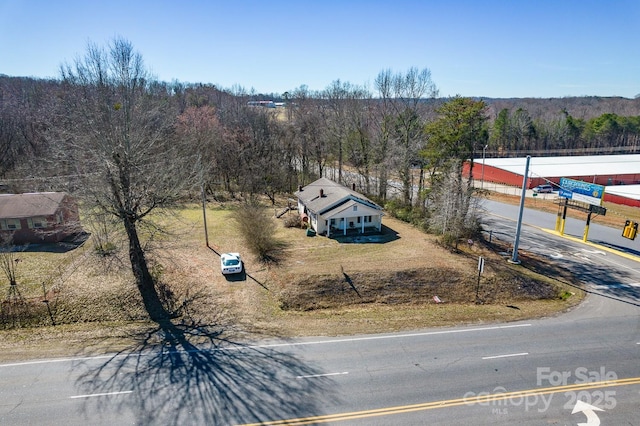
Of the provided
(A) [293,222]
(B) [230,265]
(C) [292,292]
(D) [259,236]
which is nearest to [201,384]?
(C) [292,292]

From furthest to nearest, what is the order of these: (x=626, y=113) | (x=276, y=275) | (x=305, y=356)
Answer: (x=626, y=113), (x=276, y=275), (x=305, y=356)

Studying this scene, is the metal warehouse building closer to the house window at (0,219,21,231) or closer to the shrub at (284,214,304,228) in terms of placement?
the shrub at (284,214,304,228)

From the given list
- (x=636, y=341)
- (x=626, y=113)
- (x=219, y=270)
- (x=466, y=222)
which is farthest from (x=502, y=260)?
(x=626, y=113)

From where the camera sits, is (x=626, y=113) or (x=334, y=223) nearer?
(x=334, y=223)

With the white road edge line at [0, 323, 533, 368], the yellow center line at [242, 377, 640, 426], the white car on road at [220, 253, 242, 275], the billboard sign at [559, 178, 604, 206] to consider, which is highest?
the billboard sign at [559, 178, 604, 206]

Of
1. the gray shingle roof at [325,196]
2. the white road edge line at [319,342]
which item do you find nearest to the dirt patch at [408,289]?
the white road edge line at [319,342]

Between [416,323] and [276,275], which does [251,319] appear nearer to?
[276,275]

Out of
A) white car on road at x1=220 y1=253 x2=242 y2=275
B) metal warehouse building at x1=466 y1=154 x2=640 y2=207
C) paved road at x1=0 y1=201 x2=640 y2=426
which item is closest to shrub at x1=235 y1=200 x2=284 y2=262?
white car on road at x1=220 y1=253 x2=242 y2=275
